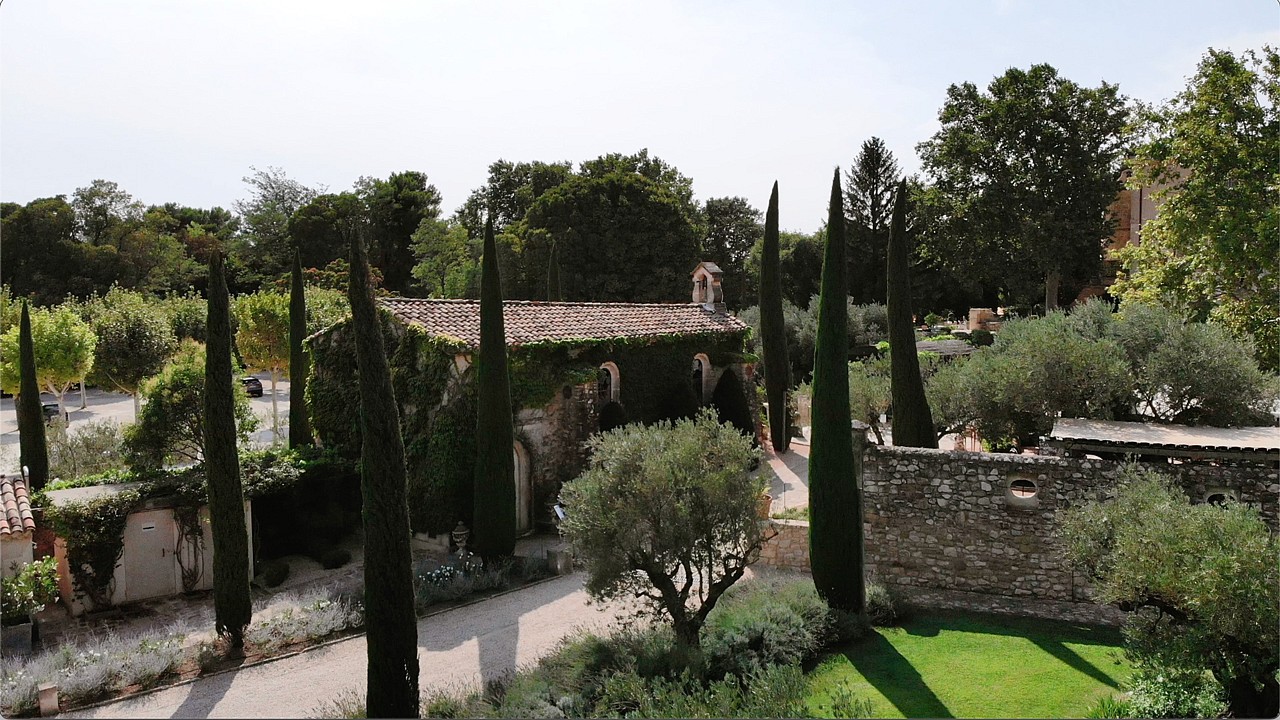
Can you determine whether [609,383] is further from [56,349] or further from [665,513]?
[56,349]

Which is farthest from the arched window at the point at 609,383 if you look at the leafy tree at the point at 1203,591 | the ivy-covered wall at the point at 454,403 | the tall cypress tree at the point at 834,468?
the leafy tree at the point at 1203,591

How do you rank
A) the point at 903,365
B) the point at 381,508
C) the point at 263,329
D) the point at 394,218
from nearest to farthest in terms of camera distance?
the point at 381,508
the point at 903,365
the point at 263,329
the point at 394,218

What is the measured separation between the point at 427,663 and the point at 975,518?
390 inches

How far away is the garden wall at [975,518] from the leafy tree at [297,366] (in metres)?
15.6

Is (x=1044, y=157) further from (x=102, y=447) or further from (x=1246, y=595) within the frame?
(x=102, y=447)

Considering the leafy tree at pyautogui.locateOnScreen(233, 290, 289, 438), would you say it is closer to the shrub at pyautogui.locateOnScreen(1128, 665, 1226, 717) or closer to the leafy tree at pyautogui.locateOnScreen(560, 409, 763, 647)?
the leafy tree at pyautogui.locateOnScreen(560, 409, 763, 647)

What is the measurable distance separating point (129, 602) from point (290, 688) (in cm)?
666

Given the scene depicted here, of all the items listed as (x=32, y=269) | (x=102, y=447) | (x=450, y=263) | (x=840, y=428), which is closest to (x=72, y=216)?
(x=32, y=269)

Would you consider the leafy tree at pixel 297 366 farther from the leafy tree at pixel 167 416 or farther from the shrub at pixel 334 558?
the shrub at pixel 334 558

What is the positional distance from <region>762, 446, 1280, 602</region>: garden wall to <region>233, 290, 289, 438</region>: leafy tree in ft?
83.4

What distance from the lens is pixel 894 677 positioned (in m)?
11.2

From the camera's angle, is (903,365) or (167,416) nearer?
(903,365)

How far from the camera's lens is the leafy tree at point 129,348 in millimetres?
26750

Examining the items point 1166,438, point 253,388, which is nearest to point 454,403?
point 1166,438
